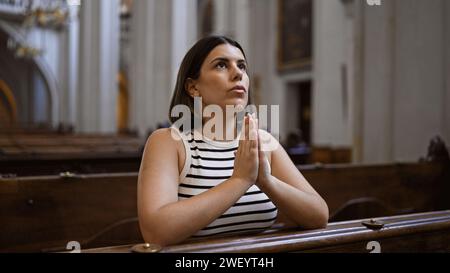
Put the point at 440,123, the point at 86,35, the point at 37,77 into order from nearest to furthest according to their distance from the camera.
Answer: the point at 440,123, the point at 86,35, the point at 37,77

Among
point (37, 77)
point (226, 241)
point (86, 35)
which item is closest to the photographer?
point (226, 241)

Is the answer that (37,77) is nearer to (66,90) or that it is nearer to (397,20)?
(66,90)

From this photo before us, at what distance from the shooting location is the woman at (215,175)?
1303 mm

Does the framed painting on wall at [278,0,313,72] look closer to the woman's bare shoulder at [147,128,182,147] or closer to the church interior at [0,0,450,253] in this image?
the church interior at [0,0,450,253]

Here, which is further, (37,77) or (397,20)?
(37,77)

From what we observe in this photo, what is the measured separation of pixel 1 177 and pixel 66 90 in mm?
16660

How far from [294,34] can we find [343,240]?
37.6 ft

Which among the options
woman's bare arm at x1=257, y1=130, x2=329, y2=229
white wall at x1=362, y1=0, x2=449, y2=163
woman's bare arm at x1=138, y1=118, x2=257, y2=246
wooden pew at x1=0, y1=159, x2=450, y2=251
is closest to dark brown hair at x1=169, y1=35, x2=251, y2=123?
woman's bare arm at x1=138, y1=118, x2=257, y2=246

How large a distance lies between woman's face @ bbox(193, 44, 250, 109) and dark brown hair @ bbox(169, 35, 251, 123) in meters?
0.02

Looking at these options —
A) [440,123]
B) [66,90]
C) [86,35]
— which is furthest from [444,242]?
[66,90]

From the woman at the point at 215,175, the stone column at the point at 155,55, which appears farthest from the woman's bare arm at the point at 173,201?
the stone column at the point at 155,55

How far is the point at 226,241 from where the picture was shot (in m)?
1.23

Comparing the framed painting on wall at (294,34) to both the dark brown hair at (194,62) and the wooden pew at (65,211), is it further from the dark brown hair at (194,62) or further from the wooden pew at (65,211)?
the dark brown hair at (194,62)

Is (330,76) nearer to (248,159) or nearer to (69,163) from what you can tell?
(69,163)
